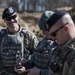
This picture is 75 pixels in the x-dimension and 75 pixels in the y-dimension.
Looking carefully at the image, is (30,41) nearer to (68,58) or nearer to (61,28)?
(61,28)

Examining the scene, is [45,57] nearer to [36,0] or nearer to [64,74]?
[64,74]

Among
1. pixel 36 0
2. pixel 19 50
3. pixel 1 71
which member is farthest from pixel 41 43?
pixel 36 0

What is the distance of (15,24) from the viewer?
5.74 metres

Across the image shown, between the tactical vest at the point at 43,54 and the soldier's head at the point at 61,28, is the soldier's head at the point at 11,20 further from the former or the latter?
the soldier's head at the point at 61,28

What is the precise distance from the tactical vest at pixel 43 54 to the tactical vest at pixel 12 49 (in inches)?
21.1

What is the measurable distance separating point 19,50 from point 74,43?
2344 millimetres

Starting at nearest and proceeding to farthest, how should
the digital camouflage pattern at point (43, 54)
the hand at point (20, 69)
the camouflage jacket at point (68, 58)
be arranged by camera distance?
the camouflage jacket at point (68, 58) → the hand at point (20, 69) → the digital camouflage pattern at point (43, 54)

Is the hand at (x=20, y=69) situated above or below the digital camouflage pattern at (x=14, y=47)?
below

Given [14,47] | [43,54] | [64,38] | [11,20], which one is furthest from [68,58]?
[11,20]

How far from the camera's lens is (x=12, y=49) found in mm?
5707

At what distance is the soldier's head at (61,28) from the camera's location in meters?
3.50

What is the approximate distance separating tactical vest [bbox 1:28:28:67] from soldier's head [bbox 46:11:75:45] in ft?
6.77

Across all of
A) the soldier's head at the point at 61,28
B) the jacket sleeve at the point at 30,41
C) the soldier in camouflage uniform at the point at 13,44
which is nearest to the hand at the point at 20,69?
the soldier in camouflage uniform at the point at 13,44

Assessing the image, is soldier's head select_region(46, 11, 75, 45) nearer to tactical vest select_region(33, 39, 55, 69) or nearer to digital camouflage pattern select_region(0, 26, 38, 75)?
tactical vest select_region(33, 39, 55, 69)
